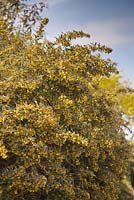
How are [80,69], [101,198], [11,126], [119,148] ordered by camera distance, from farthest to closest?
[119,148], [101,198], [80,69], [11,126]

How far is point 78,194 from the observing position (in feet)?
28.9

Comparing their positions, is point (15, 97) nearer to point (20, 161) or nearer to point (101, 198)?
point (20, 161)

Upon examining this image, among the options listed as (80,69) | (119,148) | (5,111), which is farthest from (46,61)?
(119,148)

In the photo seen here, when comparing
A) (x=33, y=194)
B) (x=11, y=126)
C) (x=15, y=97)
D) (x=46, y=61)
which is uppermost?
(x=46, y=61)

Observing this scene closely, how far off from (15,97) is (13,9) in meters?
8.21

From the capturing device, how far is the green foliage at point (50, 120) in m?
7.18

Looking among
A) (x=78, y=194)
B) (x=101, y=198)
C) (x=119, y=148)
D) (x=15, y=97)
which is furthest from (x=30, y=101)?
(x=119, y=148)

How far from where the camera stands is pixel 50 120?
279 inches

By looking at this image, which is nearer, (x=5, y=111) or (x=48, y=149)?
(x=5, y=111)

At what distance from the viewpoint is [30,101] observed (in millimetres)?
8109

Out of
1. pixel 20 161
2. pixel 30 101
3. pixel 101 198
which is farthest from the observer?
pixel 101 198

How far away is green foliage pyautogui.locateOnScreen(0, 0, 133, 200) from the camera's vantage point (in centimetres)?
718

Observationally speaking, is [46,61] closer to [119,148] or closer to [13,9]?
[119,148]

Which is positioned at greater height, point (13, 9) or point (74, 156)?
point (13, 9)
